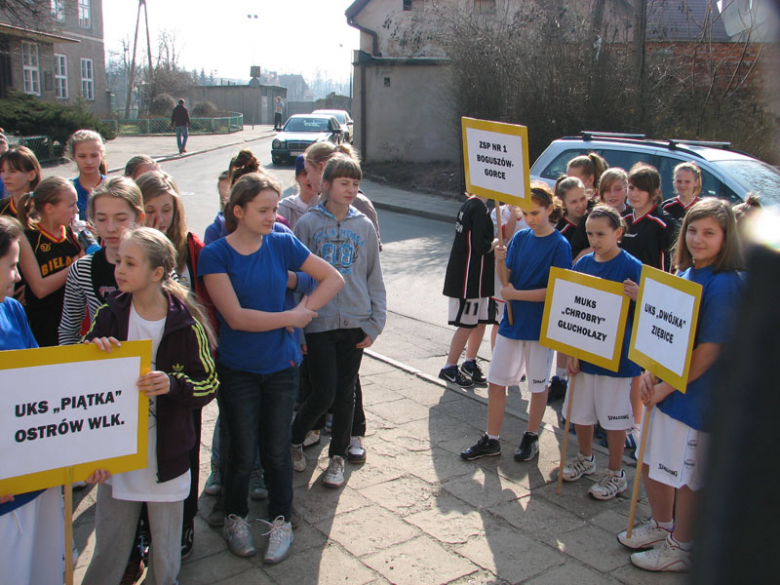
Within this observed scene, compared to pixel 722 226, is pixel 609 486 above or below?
below

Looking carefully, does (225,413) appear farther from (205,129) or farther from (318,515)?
(205,129)

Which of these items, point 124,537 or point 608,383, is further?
point 608,383

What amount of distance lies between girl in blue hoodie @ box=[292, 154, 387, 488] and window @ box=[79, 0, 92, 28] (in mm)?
45216

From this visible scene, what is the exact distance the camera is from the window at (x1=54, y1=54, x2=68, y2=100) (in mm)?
41250

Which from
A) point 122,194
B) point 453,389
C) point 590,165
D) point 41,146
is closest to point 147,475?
point 122,194

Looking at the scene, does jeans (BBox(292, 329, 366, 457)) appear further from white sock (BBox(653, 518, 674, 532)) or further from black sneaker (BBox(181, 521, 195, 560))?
white sock (BBox(653, 518, 674, 532))

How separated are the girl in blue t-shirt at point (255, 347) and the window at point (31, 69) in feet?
128

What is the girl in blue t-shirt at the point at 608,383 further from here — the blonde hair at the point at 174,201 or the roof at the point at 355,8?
the roof at the point at 355,8

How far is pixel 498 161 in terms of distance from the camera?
5.16 metres

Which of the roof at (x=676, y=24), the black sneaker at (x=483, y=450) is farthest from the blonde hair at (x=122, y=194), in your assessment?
the roof at (x=676, y=24)

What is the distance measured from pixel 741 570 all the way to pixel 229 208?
3356 millimetres

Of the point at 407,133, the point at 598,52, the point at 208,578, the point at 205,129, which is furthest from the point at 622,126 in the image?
the point at 205,129

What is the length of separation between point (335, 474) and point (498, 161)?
244 cm

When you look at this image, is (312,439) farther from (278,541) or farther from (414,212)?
(414,212)
